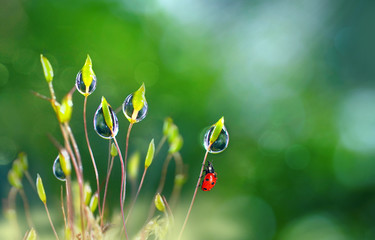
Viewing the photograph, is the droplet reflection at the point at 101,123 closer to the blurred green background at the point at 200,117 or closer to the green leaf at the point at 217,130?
the green leaf at the point at 217,130

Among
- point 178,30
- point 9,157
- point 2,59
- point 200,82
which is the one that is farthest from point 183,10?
point 9,157

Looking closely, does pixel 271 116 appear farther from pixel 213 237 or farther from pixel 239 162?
pixel 213 237

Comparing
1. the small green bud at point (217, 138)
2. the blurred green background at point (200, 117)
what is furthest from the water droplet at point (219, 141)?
the blurred green background at point (200, 117)

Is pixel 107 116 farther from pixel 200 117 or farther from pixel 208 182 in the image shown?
pixel 200 117

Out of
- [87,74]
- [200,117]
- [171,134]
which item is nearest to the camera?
[87,74]

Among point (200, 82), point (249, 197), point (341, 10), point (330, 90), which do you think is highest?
point (341, 10)

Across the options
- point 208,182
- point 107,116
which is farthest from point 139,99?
point 208,182
